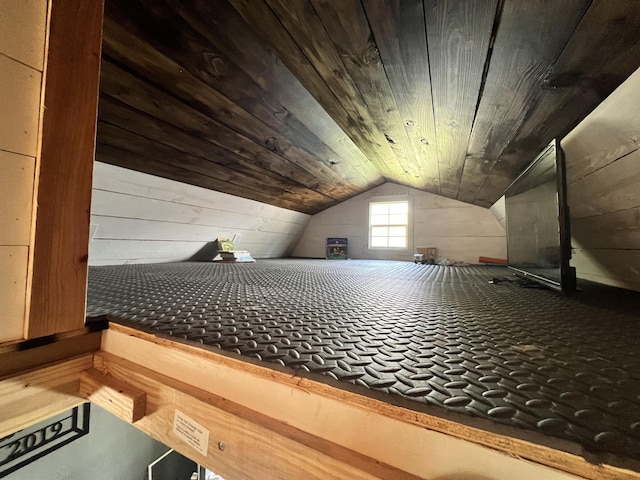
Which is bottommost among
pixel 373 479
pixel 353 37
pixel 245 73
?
pixel 373 479

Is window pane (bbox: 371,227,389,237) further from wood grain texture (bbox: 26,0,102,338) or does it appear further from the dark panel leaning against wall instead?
wood grain texture (bbox: 26,0,102,338)

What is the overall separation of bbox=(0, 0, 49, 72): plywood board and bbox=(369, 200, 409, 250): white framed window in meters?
3.56

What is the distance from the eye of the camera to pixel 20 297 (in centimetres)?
50

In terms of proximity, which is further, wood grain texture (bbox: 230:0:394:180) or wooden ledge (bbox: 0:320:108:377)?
wood grain texture (bbox: 230:0:394:180)

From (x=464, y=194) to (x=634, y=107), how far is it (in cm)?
218

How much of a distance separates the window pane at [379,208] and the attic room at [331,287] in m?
2.08

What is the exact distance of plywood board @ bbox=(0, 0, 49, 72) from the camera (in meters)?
0.47

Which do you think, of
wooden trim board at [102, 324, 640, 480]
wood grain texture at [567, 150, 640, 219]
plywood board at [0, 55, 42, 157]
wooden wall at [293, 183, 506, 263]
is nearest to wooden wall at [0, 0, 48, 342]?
plywood board at [0, 55, 42, 157]

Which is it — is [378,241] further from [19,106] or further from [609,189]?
[19,106]

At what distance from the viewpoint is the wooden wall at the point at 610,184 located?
77cm

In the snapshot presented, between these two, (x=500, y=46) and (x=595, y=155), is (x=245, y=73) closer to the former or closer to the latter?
(x=500, y=46)

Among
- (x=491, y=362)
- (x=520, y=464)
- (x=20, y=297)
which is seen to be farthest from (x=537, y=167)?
(x=20, y=297)

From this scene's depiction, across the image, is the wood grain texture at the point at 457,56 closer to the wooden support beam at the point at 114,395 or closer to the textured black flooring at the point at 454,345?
the textured black flooring at the point at 454,345

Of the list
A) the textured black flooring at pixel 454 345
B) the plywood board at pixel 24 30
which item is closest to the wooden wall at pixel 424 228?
the textured black flooring at pixel 454 345
